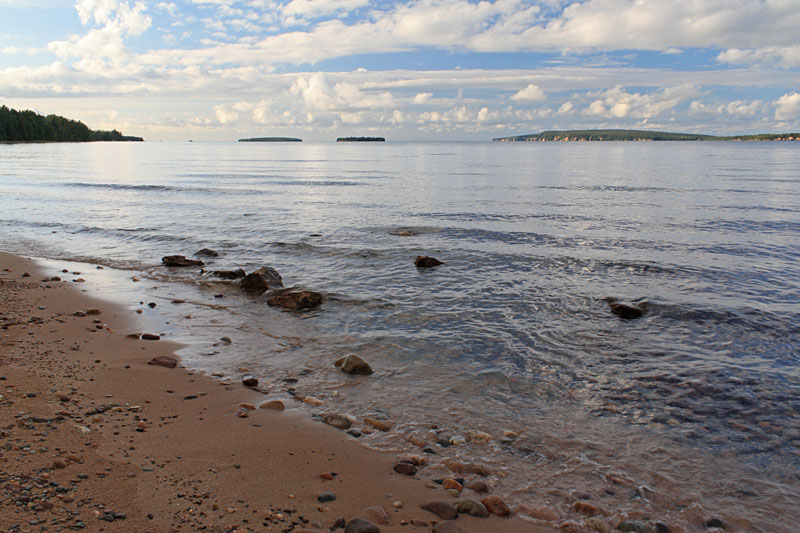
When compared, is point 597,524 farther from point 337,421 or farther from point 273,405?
point 273,405

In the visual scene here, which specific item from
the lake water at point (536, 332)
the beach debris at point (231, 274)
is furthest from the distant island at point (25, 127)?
the beach debris at point (231, 274)

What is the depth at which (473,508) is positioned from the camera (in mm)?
4734

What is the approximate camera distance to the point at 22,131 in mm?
171500

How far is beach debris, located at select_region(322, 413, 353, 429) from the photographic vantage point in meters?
6.40

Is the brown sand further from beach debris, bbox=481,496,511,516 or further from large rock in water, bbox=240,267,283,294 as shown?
large rock in water, bbox=240,267,283,294

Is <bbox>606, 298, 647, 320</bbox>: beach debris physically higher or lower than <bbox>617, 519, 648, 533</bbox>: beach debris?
higher

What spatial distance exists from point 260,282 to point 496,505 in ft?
32.3

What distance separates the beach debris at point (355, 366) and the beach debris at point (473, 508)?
12.0 ft

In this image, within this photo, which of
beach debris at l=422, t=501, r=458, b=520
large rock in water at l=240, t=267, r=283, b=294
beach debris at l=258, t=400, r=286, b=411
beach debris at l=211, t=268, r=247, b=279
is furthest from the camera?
beach debris at l=211, t=268, r=247, b=279

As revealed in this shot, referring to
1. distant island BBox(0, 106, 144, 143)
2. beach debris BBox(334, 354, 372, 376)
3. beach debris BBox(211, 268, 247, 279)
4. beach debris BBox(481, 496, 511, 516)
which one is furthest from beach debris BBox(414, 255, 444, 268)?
distant island BBox(0, 106, 144, 143)

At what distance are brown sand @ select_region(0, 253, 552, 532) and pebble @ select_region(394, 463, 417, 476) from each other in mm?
72

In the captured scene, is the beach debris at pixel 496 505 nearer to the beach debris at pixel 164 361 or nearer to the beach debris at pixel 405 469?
the beach debris at pixel 405 469

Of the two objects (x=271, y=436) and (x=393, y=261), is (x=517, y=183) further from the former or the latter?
(x=271, y=436)

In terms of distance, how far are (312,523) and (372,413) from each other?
258 cm
